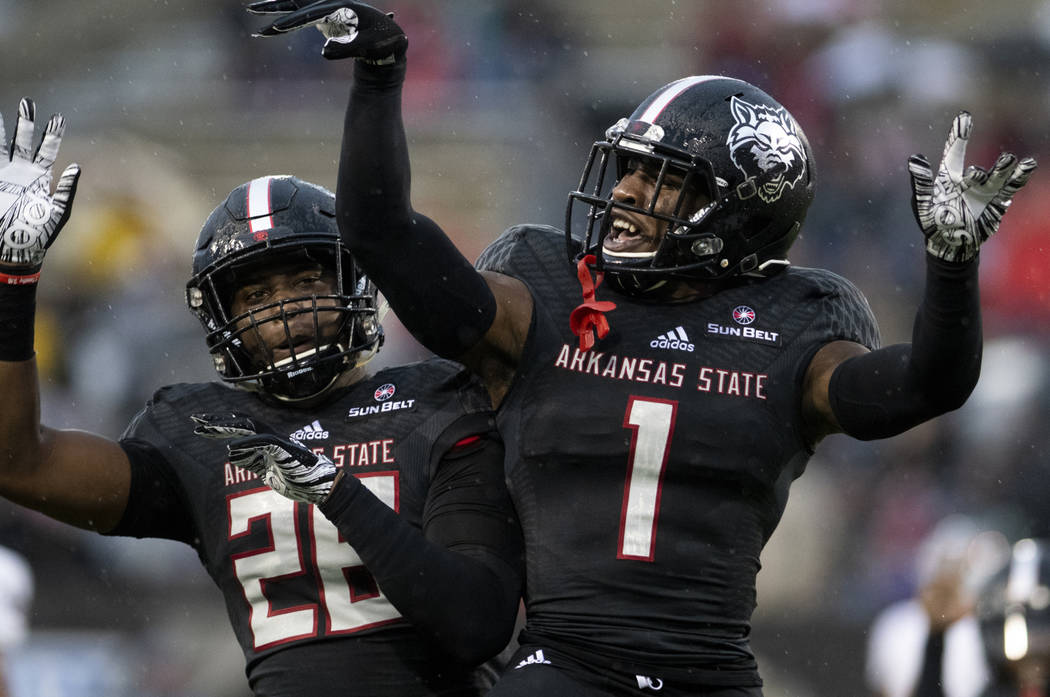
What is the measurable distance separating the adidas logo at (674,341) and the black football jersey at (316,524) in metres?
0.40

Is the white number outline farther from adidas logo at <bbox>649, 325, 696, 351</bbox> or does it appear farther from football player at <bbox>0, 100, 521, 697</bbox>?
adidas logo at <bbox>649, 325, 696, 351</bbox>

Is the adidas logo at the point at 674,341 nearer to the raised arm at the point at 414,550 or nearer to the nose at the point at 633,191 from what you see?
the nose at the point at 633,191

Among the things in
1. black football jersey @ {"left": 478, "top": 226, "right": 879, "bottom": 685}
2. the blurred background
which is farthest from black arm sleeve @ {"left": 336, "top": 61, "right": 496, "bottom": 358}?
the blurred background

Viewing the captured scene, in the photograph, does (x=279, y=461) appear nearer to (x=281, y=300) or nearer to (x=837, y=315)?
(x=281, y=300)

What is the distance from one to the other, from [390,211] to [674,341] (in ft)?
1.92

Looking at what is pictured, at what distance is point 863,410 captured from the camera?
275 centimetres

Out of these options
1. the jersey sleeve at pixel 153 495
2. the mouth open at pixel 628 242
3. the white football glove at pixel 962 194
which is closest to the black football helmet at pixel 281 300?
the jersey sleeve at pixel 153 495

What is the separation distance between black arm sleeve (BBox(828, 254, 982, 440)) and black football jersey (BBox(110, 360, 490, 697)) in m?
0.74

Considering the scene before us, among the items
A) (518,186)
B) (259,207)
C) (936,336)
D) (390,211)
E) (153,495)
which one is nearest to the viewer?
(936,336)

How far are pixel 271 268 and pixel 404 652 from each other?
0.86 m

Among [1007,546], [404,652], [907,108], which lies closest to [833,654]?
[1007,546]

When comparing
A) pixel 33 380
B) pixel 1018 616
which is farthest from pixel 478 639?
pixel 1018 616

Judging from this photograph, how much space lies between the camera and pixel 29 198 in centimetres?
301

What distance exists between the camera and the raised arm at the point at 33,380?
3.01 metres
